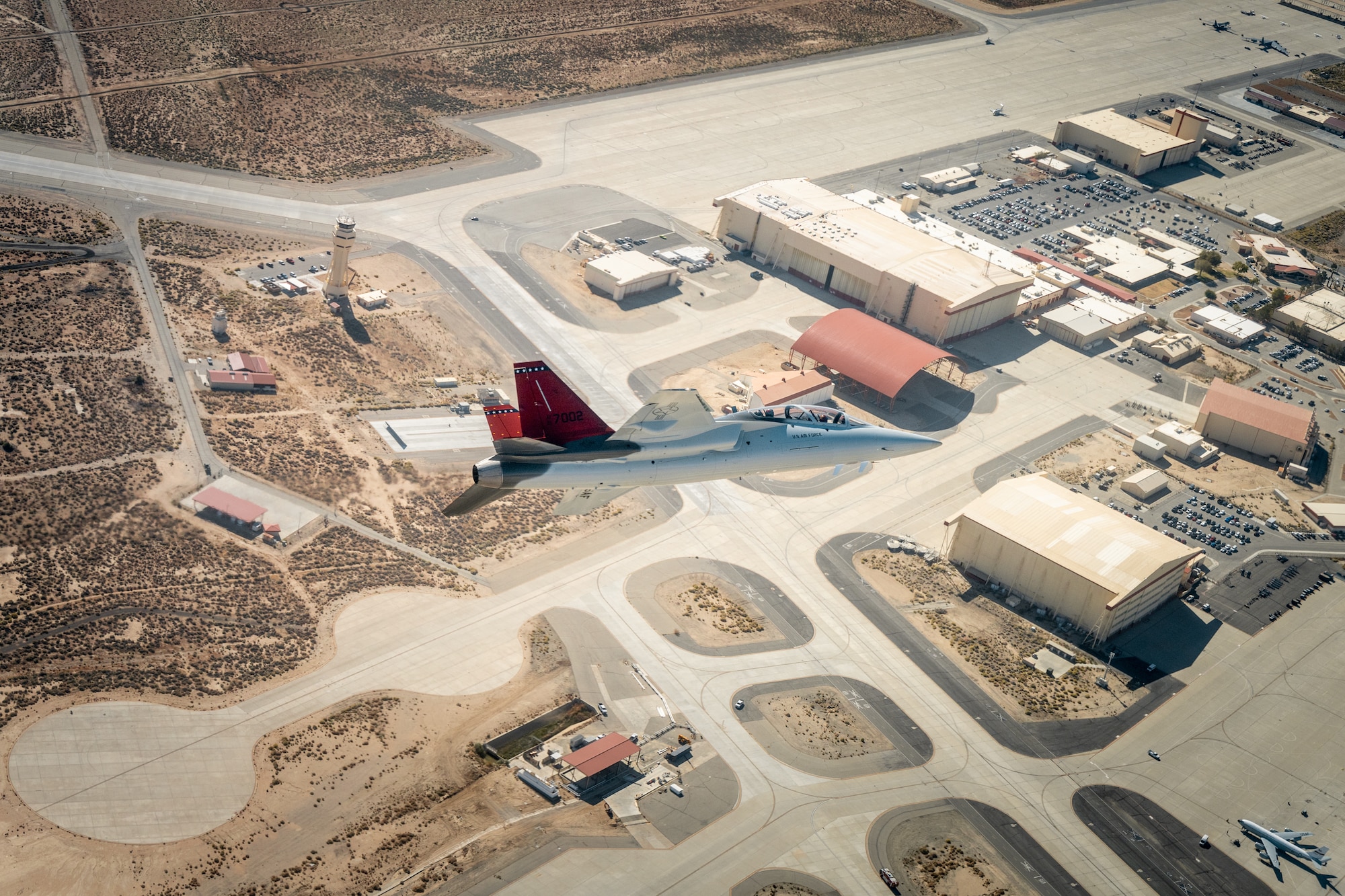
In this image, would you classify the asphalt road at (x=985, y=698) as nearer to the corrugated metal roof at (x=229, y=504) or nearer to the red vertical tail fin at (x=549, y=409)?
the red vertical tail fin at (x=549, y=409)

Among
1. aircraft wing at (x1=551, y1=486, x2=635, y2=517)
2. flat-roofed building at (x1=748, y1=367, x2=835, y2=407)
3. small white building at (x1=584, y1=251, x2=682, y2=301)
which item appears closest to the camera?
aircraft wing at (x1=551, y1=486, x2=635, y2=517)

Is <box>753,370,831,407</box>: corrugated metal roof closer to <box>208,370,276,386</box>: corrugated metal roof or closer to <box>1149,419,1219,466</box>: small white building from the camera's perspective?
<box>1149,419,1219,466</box>: small white building

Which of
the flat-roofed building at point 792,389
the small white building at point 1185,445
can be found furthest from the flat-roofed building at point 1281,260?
the flat-roofed building at point 792,389

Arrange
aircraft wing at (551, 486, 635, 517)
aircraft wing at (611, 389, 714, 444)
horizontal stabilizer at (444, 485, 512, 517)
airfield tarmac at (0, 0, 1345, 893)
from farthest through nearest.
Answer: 1. aircraft wing at (551, 486, 635, 517)
2. aircraft wing at (611, 389, 714, 444)
3. airfield tarmac at (0, 0, 1345, 893)
4. horizontal stabilizer at (444, 485, 512, 517)

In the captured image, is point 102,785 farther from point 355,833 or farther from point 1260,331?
point 1260,331

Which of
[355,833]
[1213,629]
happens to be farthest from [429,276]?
[1213,629]

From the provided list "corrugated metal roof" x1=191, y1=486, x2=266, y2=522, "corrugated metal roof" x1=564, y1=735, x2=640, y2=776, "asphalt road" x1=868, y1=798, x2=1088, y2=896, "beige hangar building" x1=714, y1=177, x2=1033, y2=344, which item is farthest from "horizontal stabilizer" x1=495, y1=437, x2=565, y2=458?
"beige hangar building" x1=714, y1=177, x2=1033, y2=344

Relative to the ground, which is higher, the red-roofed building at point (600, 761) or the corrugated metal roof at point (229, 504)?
the corrugated metal roof at point (229, 504)
